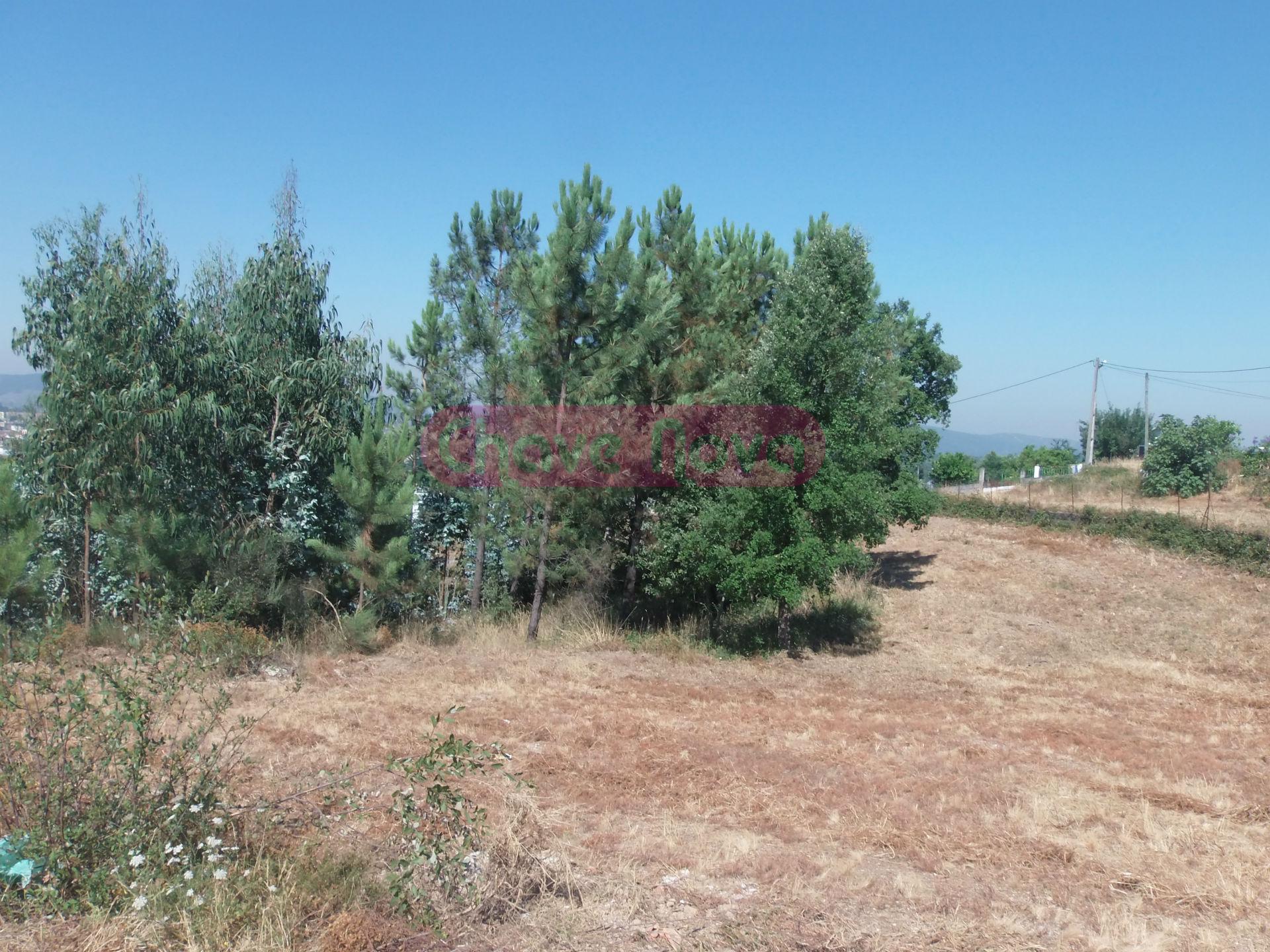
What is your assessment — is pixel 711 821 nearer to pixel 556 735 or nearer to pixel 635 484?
pixel 556 735

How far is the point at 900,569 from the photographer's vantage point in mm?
18062

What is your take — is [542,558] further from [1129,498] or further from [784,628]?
[1129,498]

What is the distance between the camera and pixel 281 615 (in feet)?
38.1

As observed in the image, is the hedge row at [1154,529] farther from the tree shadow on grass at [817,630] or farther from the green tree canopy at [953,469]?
the green tree canopy at [953,469]

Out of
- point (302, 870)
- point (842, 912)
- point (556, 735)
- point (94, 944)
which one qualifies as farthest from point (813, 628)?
point (94, 944)

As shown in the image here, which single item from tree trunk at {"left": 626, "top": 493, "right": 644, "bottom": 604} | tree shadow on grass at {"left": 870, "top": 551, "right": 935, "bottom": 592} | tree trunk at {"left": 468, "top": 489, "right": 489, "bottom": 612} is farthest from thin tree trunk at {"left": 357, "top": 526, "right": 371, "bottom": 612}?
tree shadow on grass at {"left": 870, "top": 551, "right": 935, "bottom": 592}

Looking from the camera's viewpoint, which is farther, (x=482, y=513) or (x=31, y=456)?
(x=482, y=513)

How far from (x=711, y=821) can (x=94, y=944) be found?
3.61 metres

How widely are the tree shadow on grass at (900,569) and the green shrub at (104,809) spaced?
14.3m

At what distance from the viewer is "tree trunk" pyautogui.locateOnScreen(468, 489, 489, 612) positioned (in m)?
13.0

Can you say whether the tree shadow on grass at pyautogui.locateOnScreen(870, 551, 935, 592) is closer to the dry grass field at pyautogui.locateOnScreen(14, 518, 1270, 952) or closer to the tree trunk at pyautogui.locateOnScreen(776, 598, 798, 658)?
the dry grass field at pyautogui.locateOnScreen(14, 518, 1270, 952)

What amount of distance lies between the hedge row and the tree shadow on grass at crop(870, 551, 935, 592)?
4089mm

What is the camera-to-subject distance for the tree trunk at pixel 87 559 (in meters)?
10.4
